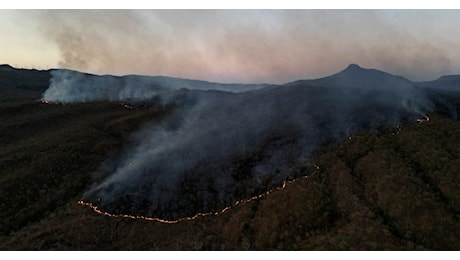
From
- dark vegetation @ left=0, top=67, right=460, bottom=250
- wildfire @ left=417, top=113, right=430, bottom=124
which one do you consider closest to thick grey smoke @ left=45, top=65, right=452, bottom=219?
wildfire @ left=417, top=113, right=430, bottom=124

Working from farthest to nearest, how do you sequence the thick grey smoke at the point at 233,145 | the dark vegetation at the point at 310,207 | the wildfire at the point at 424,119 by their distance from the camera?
the wildfire at the point at 424,119, the thick grey smoke at the point at 233,145, the dark vegetation at the point at 310,207

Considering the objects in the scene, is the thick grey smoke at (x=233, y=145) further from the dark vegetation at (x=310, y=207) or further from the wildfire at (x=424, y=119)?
the dark vegetation at (x=310, y=207)

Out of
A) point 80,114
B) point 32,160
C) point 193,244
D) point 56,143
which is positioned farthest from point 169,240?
point 80,114

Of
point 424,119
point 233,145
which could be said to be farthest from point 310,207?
point 424,119

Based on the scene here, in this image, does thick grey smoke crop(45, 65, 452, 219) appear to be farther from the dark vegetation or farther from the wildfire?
the dark vegetation

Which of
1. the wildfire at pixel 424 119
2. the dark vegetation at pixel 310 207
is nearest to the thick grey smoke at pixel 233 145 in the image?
the wildfire at pixel 424 119

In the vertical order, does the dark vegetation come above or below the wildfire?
below

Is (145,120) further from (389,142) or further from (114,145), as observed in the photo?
(389,142)

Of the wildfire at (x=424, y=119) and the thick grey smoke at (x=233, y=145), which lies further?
the wildfire at (x=424, y=119)
